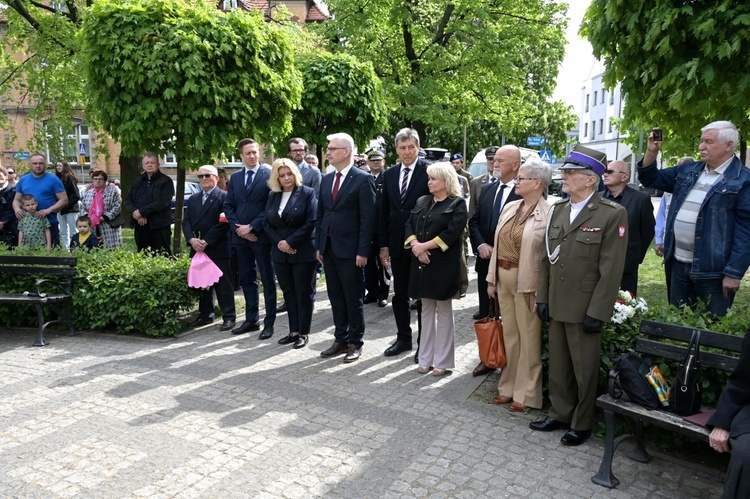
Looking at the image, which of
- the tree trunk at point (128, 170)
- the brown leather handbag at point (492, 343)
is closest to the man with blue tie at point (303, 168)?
the brown leather handbag at point (492, 343)

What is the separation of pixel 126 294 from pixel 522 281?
457 centimetres

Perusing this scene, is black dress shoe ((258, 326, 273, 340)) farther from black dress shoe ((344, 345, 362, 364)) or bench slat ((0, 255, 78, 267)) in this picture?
bench slat ((0, 255, 78, 267))

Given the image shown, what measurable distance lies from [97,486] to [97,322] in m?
3.80

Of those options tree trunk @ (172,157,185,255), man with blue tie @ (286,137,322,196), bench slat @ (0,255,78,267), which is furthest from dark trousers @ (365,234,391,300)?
bench slat @ (0,255,78,267)

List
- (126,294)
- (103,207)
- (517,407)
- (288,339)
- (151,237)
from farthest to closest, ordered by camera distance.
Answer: (103,207)
(151,237)
(126,294)
(288,339)
(517,407)

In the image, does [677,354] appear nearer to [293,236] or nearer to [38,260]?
[293,236]

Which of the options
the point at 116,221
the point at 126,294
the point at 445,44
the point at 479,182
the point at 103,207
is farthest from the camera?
the point at 445,44

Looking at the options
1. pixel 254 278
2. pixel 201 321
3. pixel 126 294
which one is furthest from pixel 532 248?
pixel 126 294

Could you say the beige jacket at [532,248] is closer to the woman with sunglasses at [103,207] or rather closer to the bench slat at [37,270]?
the bench slat at [37,270]

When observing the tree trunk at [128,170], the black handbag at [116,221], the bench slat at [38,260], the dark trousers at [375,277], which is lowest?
the dark trousers at [375,277]

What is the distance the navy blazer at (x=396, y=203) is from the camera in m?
6.54

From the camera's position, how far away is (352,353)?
6.50 metres

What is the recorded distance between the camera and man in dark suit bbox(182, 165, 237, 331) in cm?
766

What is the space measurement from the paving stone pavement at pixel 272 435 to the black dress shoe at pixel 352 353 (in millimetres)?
84
